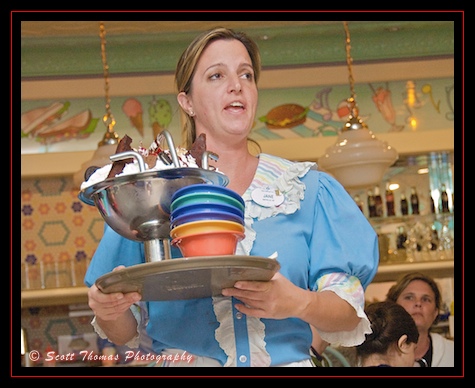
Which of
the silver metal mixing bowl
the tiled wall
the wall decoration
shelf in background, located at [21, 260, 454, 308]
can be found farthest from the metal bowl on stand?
the tiled wall

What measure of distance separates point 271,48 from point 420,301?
184 cm

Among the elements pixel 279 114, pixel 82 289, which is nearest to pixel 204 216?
pixel 82 289

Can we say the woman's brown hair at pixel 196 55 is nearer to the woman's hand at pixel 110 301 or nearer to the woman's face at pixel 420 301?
the woman's hand at pixel 110 301

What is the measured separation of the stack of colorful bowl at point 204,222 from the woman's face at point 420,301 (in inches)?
113

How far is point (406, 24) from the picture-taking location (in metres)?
4.98

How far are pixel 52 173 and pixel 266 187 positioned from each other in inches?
135

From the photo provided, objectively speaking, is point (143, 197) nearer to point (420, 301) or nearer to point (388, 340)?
point (388, 340)

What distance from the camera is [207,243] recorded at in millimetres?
1329

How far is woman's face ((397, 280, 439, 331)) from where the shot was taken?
13.3 feet

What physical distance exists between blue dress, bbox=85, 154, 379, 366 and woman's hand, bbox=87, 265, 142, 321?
15 centimetres

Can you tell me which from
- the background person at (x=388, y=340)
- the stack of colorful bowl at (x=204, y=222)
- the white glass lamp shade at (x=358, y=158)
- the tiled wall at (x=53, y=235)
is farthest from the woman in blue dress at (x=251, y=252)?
the tiled wall at (x=53, y=235)
